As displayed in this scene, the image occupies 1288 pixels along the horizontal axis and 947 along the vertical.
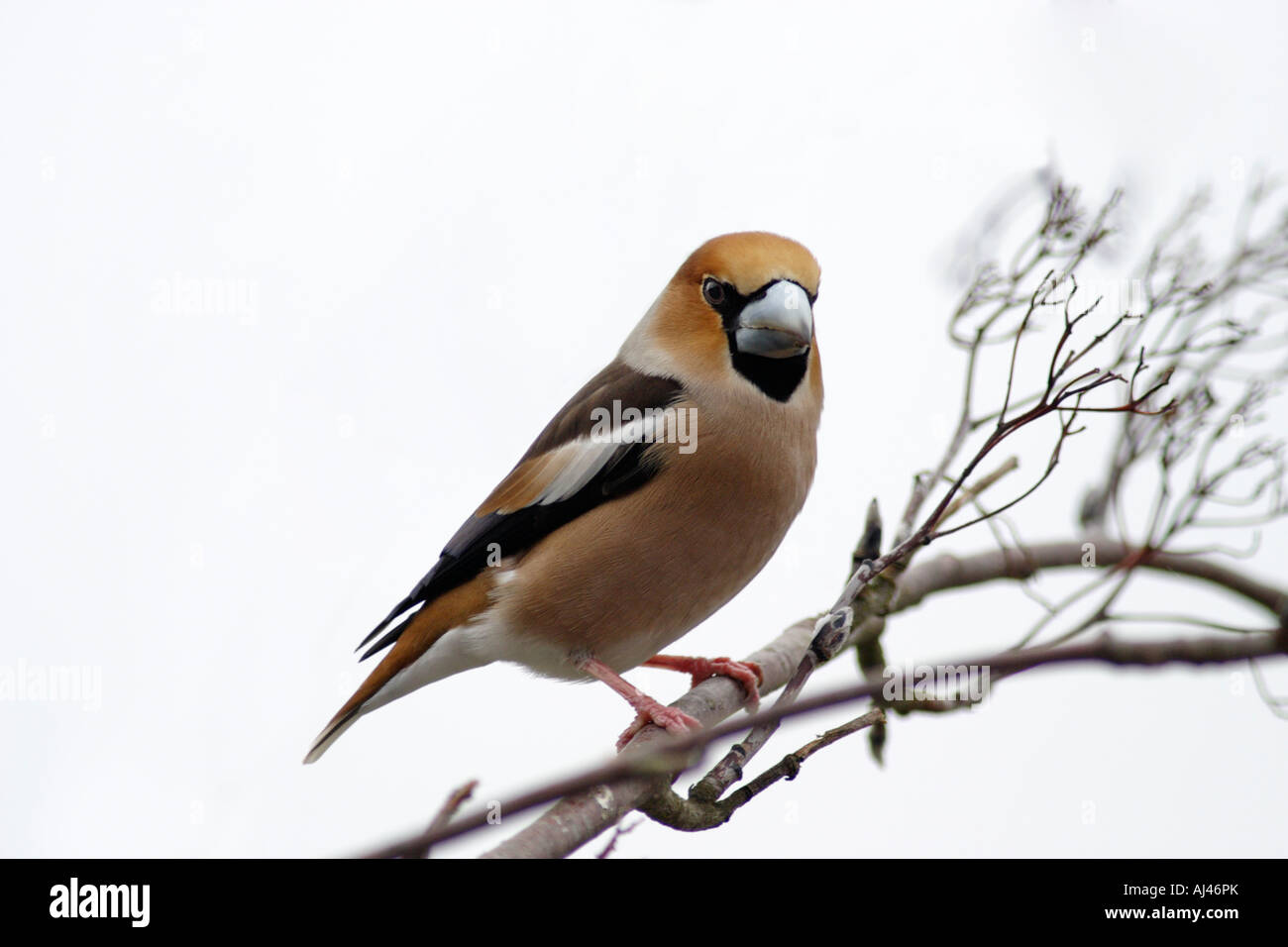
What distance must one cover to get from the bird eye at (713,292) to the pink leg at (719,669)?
1.15m

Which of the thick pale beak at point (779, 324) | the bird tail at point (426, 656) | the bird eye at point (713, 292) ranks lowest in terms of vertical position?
the bird tail at point (426, 656)

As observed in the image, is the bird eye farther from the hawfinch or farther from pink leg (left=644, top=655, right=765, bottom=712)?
pink leg (left=644, top=655, right=765, bottom=712)

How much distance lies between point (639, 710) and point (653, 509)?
592mm

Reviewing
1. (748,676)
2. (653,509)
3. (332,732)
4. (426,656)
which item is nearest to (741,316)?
(653,509)

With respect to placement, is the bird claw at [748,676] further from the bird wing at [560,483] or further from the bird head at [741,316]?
the bird head at [741,316]

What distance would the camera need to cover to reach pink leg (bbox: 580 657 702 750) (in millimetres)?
3395

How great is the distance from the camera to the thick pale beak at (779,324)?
11.0ft

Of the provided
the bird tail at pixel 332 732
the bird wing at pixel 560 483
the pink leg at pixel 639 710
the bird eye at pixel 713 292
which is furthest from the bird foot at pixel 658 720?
the bird eye at pixel 713 292

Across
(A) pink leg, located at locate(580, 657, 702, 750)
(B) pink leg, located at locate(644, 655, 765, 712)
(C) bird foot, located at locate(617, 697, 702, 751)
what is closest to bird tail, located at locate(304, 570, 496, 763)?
(A) pink leg, located at locate(580, 657, 702, 750)

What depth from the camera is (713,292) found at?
3.68 metres

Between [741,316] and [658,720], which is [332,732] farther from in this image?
[741,316]

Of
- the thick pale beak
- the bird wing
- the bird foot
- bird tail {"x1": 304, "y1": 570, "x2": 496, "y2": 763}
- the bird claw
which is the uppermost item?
the thick pale beak

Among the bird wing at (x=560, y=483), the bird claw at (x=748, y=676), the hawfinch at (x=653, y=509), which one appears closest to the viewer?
the hawfinch at (x=653, y=509)

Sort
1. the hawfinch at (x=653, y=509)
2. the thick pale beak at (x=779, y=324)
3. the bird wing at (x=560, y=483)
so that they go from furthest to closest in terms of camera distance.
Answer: the bird wing at (x=560, y=483), the hawfinch at (x=653, y=509), the thick pale beak at (x=779, y=324)
